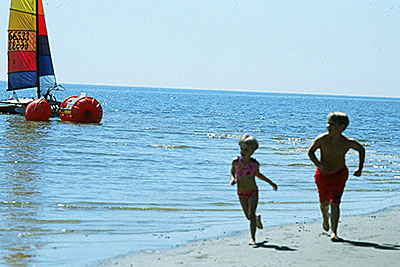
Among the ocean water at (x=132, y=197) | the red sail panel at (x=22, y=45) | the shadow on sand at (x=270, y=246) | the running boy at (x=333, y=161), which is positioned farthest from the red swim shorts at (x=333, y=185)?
the red sail panel at (x=22, y=45)

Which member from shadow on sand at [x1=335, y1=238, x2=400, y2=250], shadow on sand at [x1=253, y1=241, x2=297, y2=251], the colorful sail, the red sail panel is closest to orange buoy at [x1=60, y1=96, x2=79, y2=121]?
the colorful sail

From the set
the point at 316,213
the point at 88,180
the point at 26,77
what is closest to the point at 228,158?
the point at 88,180

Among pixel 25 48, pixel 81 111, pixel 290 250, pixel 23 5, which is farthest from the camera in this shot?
pixel 23 5

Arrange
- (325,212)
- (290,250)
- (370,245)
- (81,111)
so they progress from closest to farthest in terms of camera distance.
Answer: (290,250) < (370,245) < (325,212) < (81,111)

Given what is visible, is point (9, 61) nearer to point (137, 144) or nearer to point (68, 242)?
point (137, 144)

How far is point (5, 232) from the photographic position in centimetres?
747

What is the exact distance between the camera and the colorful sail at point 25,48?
39562 mm

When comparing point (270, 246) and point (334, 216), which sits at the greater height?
point (334, 216)

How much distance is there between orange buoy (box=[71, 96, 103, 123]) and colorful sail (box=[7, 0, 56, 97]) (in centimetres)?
727

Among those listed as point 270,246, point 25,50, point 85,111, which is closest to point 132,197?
point 270,246

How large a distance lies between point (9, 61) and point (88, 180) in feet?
97.1

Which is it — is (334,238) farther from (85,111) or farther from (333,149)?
(85,111)

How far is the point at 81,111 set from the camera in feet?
108

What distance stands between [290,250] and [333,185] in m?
0.94
